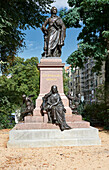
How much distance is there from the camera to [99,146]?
673cm

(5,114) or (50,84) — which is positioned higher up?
(50,84)

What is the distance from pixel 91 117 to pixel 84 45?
5.73m

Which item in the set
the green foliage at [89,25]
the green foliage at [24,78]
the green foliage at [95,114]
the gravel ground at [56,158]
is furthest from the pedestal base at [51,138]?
the green foliage at [24,78]

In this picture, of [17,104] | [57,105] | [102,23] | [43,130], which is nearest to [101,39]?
[102,23]

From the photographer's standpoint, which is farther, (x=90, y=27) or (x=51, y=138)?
(x=90, y=27)

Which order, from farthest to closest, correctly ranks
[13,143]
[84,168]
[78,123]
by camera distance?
[78,123]
[13,143]
[84,168]

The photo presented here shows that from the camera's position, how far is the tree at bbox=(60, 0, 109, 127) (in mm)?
14195

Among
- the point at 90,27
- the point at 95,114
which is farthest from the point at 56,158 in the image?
the point at 90,27

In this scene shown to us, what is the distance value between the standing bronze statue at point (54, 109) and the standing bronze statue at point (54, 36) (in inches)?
101

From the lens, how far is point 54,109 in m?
7.27

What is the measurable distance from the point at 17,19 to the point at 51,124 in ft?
26.4

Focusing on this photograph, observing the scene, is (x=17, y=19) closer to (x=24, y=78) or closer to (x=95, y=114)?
(x=95, y=114)

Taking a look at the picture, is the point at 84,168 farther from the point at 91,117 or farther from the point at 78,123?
the point at 91,117

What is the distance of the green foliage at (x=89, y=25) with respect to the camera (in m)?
14.2
